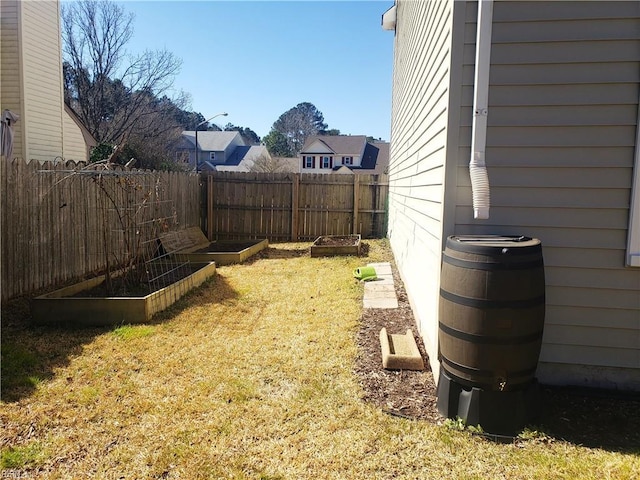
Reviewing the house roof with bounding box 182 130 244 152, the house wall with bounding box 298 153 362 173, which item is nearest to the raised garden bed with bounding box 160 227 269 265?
the house wall with bounding box 298 153 362 173

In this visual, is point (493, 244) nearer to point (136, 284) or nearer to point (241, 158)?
point (136, 284)

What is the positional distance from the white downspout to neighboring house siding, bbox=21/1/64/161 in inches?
385

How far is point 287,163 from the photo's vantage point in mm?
39562

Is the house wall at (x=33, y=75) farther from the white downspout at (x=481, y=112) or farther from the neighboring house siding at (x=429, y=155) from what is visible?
the white downspout at (x=481, y=112)

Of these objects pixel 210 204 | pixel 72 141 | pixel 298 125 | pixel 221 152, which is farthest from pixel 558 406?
pixel 298 125

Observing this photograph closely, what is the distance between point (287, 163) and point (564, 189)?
123 feet

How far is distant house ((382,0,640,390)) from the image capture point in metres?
2.82

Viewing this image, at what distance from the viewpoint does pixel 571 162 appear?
9.47ft

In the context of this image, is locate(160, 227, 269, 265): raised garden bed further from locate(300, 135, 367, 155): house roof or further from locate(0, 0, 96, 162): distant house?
locate(300, 135, 367, 155): house roof

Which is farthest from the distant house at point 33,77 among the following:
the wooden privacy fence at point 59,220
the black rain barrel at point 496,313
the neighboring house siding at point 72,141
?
the black rain barrel at point 496,313

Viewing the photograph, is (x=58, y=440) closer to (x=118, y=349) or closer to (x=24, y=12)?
(x=118, y=349)

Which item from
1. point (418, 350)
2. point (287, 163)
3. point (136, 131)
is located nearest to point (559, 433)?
point (418, 350)

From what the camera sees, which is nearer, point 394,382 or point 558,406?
point 558,406

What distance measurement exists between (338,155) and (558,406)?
3769 centimetres
